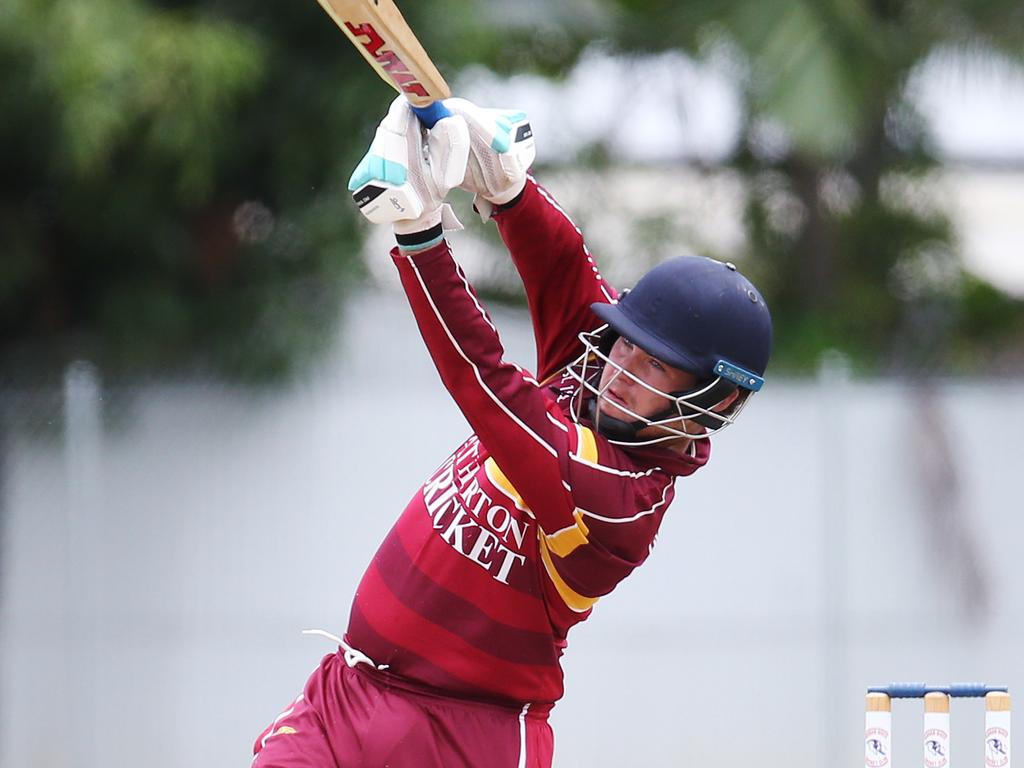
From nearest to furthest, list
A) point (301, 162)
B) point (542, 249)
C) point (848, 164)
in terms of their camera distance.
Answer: point (542, 249) → point (301, 162) → point (848, 164)

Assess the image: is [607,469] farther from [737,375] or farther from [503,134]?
[503,134]

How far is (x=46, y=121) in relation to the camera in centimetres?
639

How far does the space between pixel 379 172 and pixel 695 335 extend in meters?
0.72

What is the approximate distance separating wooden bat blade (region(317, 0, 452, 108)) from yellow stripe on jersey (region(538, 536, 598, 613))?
836 mm

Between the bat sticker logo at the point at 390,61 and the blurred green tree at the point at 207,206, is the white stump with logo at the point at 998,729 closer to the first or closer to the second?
the bat sticker logo at the point at 390,61

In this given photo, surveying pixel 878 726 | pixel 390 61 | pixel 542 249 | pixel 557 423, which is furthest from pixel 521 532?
pixel 878 726

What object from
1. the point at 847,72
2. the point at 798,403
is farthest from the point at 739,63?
the point at 798,403

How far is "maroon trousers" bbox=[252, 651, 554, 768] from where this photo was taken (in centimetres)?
290

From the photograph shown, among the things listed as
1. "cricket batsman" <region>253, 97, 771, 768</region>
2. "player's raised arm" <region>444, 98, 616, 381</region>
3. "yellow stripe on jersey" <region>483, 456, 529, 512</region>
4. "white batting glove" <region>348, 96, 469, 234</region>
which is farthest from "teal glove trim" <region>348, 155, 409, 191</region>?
"yellow stripe on jersey" <region>483, 456, 529, 512</region>

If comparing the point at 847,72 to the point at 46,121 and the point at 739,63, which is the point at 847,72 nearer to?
the point at 739,63

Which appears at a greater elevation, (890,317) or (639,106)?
(639,106)

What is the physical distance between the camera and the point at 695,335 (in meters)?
2.84

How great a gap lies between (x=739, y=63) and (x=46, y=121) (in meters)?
3.38

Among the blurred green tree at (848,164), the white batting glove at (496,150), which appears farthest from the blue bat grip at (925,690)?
the blurred green tree at (848,164)
